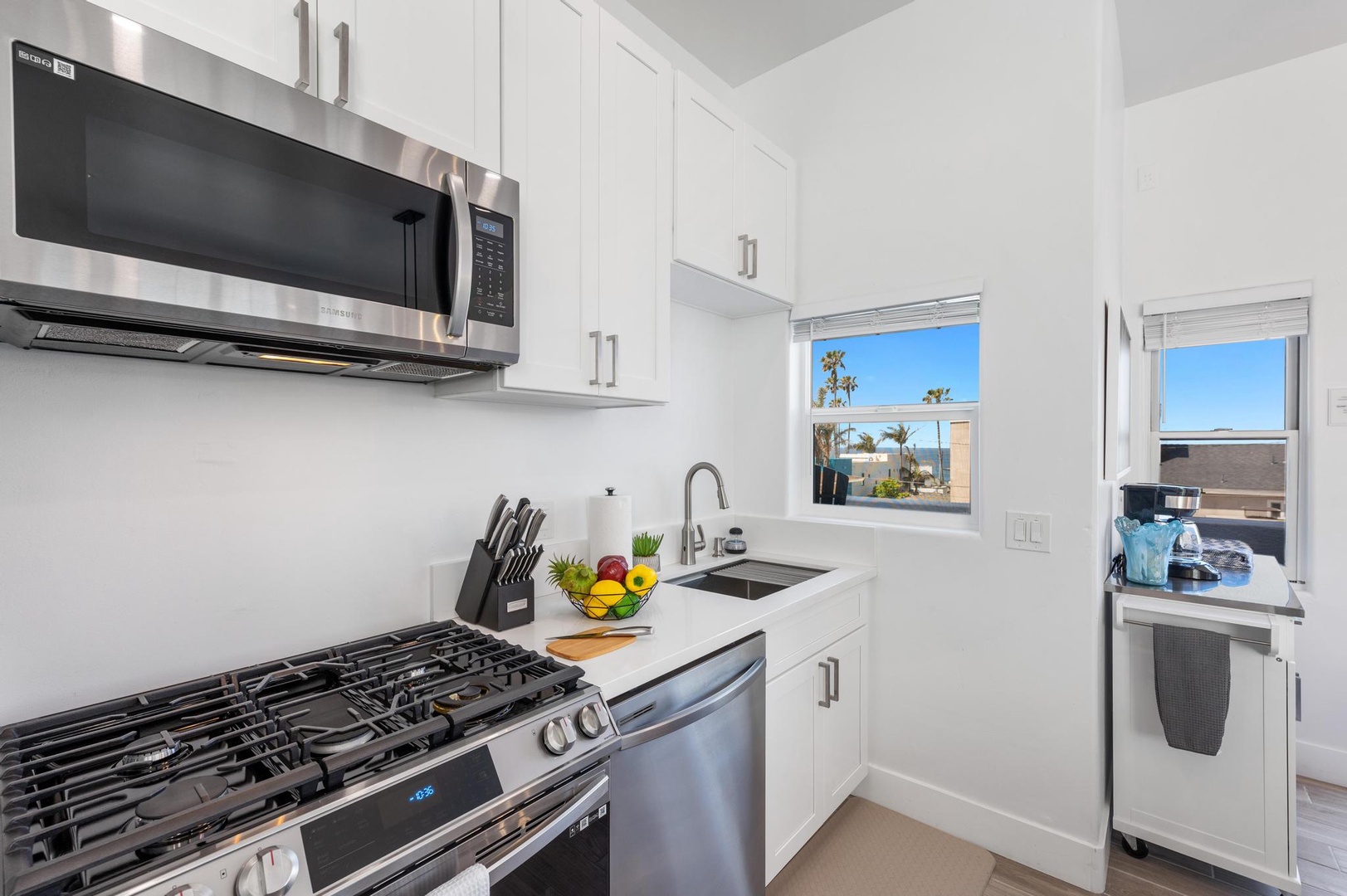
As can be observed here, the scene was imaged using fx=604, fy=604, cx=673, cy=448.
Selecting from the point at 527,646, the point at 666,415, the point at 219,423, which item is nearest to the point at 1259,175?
the point at 666,415

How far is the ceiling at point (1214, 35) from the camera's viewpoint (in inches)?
90.0

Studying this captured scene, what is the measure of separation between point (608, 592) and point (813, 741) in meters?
0.91

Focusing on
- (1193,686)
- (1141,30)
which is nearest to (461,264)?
(1193,686)

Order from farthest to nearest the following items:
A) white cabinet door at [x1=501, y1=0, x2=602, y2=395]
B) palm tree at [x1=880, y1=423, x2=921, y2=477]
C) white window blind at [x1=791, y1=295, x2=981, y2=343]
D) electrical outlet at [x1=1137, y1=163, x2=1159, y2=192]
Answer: electrical outlet at [x1=1137, y1=163, x2=1159, y2=192]
palm tree at [x1=880, y1=423, x2=921, y2=477]
white window blind at [x1=791, y1=295, x2=981, y2=343]
white cabinet door at [x1=501, y1=0, x2=602, y2=395]

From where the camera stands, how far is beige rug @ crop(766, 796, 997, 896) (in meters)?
1.86

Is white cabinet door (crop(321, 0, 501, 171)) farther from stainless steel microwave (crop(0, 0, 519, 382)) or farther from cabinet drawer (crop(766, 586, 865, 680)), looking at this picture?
cabinet drawer (crop(766, 586, 865, 680))

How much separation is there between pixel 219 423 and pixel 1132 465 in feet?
12.8

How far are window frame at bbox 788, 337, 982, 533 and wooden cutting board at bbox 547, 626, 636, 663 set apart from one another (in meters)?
1.35

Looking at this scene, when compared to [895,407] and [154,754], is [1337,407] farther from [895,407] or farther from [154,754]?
[154,754]

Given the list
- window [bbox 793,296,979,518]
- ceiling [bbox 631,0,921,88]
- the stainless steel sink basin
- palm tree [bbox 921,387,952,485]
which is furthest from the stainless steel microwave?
palm tree [bbox 921,387,952,485]

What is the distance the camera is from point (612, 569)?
67.7 inches

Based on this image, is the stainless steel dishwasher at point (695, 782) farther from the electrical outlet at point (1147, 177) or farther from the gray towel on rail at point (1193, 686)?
the electrical outlet at point (1147, 177)

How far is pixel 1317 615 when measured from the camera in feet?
8.39

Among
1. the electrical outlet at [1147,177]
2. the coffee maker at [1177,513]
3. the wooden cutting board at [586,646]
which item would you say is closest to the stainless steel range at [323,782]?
the wooden cutting board at [586,646]
